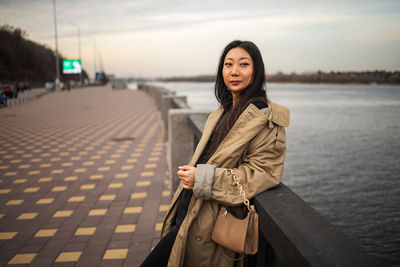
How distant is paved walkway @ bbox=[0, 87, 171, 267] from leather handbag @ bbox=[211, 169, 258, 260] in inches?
71.0

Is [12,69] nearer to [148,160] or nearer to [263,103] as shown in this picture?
[148,160]

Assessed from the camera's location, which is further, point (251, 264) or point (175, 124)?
point (175, 124)

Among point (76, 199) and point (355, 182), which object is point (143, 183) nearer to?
point (76, 199)

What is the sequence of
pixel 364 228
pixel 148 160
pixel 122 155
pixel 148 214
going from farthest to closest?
pixel 364 228 < pixel 122 155 < pixel 148 160 < pixel 148 214

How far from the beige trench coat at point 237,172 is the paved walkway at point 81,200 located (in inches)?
63.9

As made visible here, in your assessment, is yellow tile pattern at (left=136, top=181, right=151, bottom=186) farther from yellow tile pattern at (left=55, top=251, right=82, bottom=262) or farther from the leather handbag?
the leather handbag

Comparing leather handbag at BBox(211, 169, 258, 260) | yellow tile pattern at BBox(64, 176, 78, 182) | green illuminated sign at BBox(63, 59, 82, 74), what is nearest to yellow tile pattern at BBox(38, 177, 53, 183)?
yellow tile pattern at BBox(64, 176, 78, 182)

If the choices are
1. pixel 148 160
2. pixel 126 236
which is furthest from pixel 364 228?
pixel 126 236

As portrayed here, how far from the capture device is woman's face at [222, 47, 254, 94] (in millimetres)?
1980

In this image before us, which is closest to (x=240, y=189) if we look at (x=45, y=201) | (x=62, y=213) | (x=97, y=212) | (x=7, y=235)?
(x=97, y=212)

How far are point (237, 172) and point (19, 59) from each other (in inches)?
3413

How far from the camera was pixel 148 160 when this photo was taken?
693cm

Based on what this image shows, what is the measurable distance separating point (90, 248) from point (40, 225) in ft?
3.18

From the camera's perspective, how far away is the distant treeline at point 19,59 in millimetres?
68625
